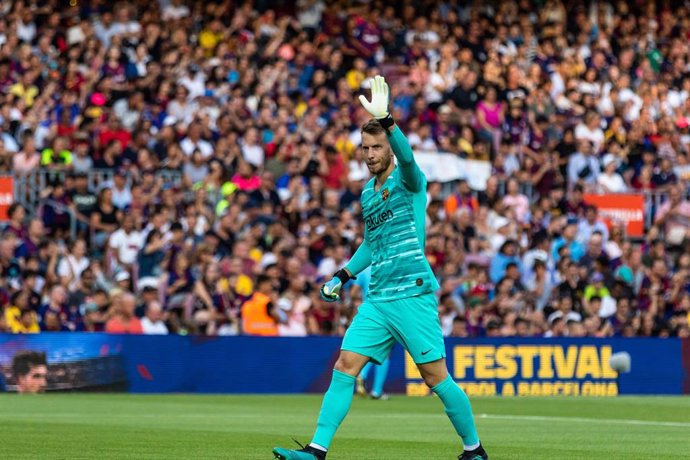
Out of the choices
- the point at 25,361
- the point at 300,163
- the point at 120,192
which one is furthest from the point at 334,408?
the point at 300,163

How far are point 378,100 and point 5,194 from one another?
1495 centimetres

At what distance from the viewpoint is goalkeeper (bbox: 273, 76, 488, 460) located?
980cm

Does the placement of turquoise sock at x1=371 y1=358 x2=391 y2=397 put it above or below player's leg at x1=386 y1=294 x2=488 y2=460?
below

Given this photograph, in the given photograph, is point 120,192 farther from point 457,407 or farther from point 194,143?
point 457,407

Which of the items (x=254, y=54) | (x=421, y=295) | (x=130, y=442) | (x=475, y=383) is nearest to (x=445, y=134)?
(x=254, y=54)

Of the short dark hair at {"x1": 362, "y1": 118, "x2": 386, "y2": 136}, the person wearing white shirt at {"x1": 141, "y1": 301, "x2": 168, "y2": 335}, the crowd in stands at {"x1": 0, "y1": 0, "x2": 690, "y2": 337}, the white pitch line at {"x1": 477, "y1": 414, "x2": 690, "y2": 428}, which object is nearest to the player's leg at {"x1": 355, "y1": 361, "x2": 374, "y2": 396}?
the crowd in stands at {"x1": 0, "y1": 0, "x2": 690, "y2": 337}

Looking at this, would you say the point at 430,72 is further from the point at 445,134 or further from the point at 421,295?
the point at 421,295

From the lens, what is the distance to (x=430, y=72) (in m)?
28.5

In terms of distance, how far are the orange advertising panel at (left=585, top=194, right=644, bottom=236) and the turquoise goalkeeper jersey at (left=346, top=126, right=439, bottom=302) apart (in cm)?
1743

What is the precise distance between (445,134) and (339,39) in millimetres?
3321

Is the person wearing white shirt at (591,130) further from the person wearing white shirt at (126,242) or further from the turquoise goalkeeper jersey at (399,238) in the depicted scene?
the turquoise goalkeeper jersey at (399,238)

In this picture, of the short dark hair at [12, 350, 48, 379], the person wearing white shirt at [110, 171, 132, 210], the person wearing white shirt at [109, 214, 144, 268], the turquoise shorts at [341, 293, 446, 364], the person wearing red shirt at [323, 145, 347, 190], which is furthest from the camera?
the person wearing red shirt at [323, 145, 347, 190]

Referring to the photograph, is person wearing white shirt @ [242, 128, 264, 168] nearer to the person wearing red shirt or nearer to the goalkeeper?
the person wearing red shirt

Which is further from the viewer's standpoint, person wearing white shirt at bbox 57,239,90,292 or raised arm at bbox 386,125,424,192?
person wearing white shirt at bbox 57,239,90,292
